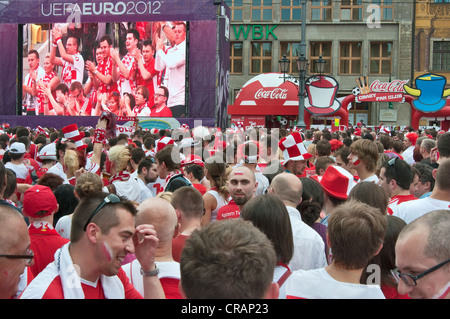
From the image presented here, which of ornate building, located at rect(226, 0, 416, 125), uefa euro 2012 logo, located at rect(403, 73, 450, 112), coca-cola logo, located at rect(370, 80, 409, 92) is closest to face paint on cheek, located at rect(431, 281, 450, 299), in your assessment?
uefa euro 2012 logo, located at rect(403, 73, 450, 112)

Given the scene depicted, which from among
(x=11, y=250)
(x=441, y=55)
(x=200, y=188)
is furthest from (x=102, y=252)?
(x=441, y=55)

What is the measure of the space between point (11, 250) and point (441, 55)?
3656cm

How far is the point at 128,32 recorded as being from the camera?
25.6 m

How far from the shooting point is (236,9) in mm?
37156

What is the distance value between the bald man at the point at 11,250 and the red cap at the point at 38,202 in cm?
132

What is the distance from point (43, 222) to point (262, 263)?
238cm

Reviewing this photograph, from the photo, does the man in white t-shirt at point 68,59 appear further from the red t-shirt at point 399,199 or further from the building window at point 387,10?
the red t-shirt at point 399,199

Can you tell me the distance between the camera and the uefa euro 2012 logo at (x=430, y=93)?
2408 centimetres

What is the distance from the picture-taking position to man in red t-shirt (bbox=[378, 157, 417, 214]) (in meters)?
4.90

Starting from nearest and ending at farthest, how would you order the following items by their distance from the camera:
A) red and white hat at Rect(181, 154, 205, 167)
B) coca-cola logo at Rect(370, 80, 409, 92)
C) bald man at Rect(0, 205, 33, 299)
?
bald man at Rect(0, 205, 33, 299), red and white hat at Rect(181, 154, 205, 167), coca-cola logo at Rect(370, 80, 409, 92)

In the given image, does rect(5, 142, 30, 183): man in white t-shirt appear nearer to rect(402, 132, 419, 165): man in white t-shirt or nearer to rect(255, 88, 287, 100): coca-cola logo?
rect(402, 132, 419, 165): man in white t-shirt

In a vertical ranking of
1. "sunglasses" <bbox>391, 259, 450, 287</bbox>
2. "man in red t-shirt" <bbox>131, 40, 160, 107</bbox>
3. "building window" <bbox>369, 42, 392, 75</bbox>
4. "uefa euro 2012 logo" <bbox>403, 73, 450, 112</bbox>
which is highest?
"building window" <bbox>369, 42, 392, 75</bbox>

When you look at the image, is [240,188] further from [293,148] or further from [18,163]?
[18,163]

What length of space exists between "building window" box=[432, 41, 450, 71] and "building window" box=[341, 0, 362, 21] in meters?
5.00
